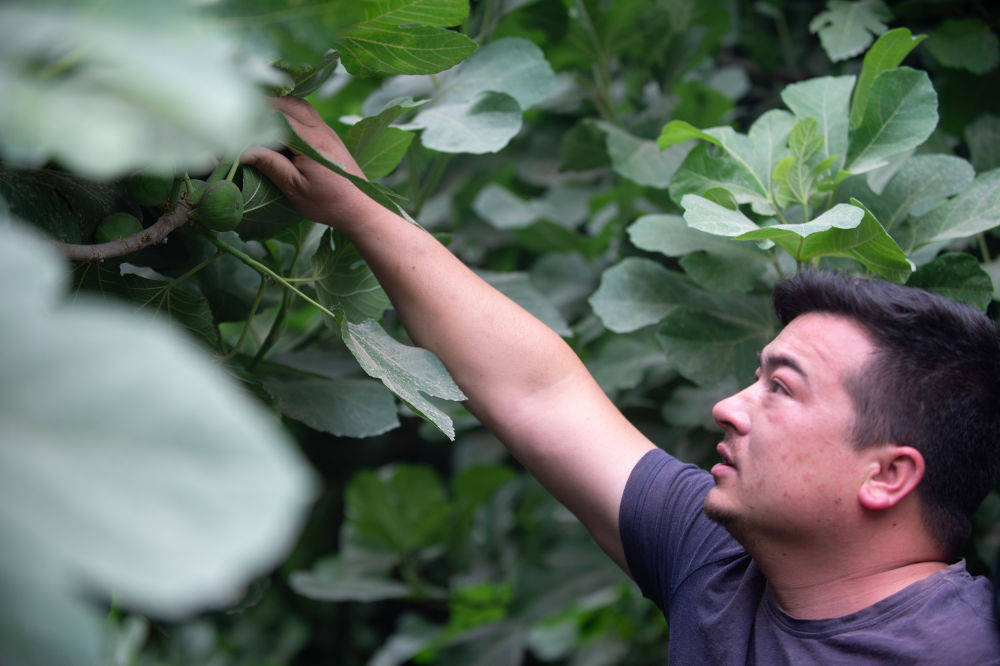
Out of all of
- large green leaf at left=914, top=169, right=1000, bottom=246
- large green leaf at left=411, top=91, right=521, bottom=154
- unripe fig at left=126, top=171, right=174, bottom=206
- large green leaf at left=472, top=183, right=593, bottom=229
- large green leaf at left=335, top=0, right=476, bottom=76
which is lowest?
large green leaf at left=472, top=183, right=593, bottom=229

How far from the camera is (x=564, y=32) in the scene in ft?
5.79

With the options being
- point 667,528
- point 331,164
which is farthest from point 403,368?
point 667,528

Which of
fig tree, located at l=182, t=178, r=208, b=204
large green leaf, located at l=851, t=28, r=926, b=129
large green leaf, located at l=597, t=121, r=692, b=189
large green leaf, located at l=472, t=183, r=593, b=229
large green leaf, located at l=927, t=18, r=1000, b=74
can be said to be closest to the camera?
fig tree, located at l=182, t=178, r=208, b=204

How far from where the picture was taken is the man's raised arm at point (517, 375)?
1.21 meters

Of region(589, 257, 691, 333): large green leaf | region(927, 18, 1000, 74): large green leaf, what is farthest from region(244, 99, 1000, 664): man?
region(927, 18, 1000, 74): large green leaf

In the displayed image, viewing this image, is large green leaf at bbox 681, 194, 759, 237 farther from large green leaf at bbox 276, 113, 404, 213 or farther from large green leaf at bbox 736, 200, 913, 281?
large green leaf at bbox 276, 113, 404, 213

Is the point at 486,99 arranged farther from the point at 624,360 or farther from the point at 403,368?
the point at 624,360

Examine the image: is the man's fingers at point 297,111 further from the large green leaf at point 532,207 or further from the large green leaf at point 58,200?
the large green leaf at point 532,207

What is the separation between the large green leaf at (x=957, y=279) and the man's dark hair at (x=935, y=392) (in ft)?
0.20

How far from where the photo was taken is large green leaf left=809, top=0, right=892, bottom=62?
5.19ft

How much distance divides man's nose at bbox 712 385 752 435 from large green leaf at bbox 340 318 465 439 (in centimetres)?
40

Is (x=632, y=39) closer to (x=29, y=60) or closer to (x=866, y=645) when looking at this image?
(x=866, y=645)

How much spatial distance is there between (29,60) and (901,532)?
43.3 inches

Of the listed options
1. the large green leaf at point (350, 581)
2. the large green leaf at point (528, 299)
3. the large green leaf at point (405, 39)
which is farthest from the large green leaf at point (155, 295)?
the large green leaf at point (350, 581)
